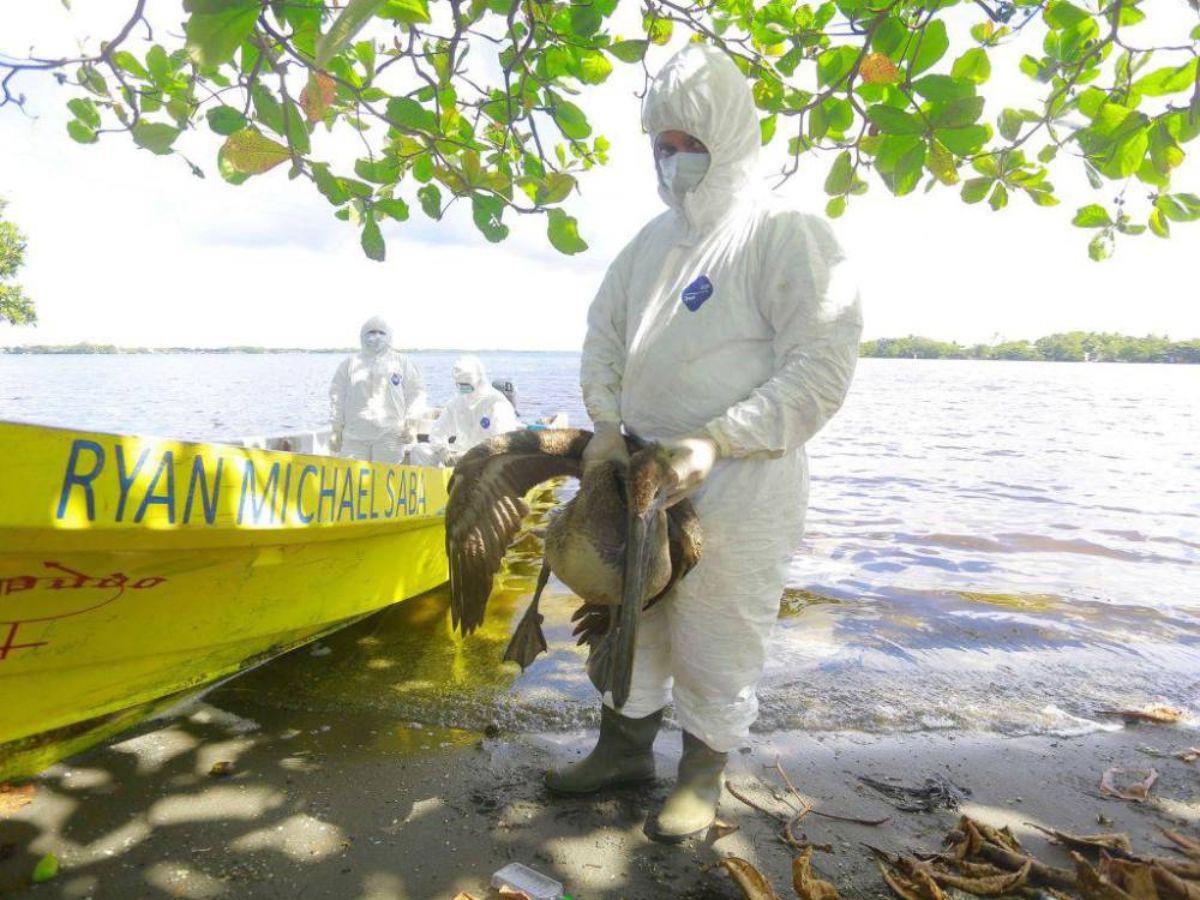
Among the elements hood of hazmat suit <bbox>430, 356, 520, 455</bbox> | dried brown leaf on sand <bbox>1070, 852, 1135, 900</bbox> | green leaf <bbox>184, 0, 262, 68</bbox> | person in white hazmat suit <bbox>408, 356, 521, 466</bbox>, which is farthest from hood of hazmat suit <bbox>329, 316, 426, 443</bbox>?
dried brown leaf on sand <bbox>1070, 852, 1135, 900</bbox>

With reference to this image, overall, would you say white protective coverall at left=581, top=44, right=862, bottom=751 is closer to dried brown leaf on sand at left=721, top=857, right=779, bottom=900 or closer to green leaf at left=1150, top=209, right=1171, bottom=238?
dried brown leaf on sand at left=721, top=857, right=779, bottom=900

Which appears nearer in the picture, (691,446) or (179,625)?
(691,446)

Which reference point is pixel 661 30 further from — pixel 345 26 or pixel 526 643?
pixel 526 643

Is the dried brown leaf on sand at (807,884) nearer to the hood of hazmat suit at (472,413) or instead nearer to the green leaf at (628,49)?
the green leaf at (628,49)

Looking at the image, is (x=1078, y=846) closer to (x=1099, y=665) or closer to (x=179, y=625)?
(x=1099, y=665)

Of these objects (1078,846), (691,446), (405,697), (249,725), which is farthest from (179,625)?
(1078,846)

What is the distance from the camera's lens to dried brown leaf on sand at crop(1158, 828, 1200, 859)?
218 centimetres

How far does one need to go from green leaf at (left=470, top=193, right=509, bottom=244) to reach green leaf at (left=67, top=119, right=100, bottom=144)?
1560 millimetres

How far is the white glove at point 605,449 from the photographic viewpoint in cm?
203

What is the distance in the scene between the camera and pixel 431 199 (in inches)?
121

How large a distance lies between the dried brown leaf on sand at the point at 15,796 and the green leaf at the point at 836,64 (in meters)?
3.90

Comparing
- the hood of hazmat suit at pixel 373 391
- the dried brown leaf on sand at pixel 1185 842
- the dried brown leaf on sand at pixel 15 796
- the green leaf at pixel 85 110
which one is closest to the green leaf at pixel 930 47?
the dried brown leaf on sand at pixel 1185 842

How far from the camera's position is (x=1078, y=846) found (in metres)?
2.24

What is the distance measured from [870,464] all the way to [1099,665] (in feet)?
34.7
